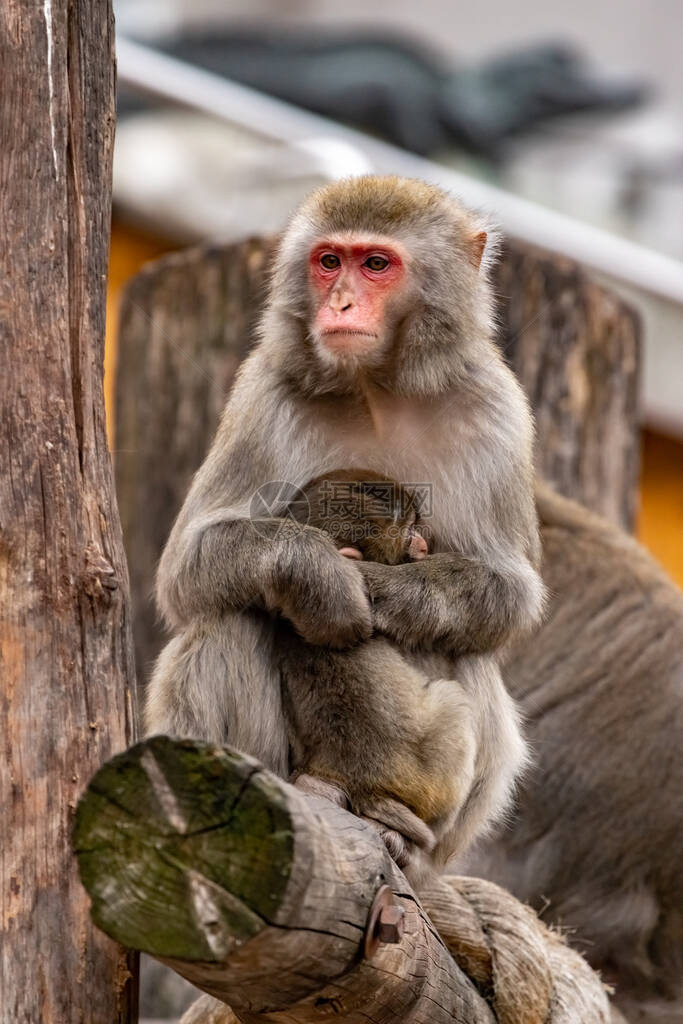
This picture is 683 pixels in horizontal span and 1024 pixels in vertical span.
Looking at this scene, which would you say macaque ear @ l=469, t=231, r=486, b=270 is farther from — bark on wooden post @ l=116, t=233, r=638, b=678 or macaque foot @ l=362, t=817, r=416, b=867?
bark on wooden post @ l=116, t=233, r=638, b=678

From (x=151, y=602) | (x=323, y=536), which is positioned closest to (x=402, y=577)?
(x=323, y=536)

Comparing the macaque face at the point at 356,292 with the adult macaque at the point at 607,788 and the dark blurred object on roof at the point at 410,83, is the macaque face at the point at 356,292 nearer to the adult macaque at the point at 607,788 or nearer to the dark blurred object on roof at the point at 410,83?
the adult macaque at the point at 607,788

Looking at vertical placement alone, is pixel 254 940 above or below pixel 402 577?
below

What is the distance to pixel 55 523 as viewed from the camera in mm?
3762

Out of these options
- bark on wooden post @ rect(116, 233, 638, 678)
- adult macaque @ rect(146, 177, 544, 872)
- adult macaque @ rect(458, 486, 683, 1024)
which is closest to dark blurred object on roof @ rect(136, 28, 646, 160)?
bark on wooden post @ rect(116, 233, 638, 678)

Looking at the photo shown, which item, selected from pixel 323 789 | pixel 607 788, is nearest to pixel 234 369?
pixel 607 788

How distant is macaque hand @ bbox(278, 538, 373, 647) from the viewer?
4.12 m

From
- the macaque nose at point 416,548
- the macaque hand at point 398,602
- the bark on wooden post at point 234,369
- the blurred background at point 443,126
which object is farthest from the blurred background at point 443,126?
the macaque hand at point 398,602

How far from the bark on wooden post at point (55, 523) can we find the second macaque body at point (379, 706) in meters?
0.56

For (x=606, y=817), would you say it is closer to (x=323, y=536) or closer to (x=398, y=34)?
(x=323, y=536)

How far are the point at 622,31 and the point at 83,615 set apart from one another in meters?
13.4

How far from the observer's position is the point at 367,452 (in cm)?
447

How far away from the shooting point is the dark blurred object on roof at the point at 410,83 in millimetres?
13523

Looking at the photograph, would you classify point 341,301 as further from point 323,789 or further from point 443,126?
point 443,126
